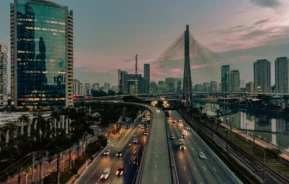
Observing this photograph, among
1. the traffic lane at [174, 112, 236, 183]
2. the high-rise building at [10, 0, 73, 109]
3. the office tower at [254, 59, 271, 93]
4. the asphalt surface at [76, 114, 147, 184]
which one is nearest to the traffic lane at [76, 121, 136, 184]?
the asphalt surface at [76, 114, 147, 184]

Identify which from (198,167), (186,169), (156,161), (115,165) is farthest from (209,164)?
(115,165)

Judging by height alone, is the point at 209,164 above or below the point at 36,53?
below

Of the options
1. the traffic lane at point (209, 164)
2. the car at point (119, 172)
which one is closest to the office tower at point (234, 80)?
the traffic lane at point (209, 164)

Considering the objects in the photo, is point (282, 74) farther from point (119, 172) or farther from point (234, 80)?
point (119, 172)

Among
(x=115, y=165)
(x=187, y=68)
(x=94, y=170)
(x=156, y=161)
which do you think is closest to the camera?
(x=156, y=161)

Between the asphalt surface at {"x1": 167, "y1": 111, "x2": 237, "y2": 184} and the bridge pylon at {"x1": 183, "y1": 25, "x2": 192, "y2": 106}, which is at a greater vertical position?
the bridge pylon at {"x1": 183, "y1": 25, "x2": 192, "y2": 106}

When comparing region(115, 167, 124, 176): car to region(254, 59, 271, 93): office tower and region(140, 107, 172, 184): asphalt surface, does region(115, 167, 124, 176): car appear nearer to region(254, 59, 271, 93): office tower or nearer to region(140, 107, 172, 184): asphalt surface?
region(140, 107, 172, 184): asphalt surface
